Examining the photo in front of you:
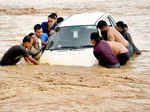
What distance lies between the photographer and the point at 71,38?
8.84 m

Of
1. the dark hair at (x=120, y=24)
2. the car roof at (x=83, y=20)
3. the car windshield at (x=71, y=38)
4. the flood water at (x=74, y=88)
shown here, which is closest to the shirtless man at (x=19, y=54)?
the flood water at (x=74, y=88)

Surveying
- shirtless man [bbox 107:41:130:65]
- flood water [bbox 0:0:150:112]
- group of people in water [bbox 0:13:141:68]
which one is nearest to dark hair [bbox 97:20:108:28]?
group of people in water [bbox 0:13:141:68]

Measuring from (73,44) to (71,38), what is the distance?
25 centimetres

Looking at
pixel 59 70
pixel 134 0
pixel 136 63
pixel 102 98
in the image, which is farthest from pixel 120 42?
pixel 134 0

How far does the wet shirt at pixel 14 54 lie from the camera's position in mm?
8461

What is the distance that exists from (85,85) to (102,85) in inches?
12.9

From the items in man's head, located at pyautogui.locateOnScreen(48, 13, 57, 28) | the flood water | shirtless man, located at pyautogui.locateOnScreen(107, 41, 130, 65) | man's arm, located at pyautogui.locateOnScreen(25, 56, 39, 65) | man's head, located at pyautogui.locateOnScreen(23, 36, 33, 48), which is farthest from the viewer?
man's head, located at pyautogui.locateOnScreen(48, 13, 57, 28)

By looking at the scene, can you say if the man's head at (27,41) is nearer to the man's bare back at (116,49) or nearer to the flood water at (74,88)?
the flood water at (74,88)

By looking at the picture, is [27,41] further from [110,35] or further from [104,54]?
[110,35]

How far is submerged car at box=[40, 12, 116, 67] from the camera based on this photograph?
8023 millimetres

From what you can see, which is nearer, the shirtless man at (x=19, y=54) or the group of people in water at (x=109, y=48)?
the group of people in water at (x=109, y=48)

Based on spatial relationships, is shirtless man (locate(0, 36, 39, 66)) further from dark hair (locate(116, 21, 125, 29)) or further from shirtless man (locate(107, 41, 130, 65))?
dark hair (locate(116, 21, 125, 29))

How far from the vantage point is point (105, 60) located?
26.8 feet

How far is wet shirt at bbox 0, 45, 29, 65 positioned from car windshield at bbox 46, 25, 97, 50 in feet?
2.21
